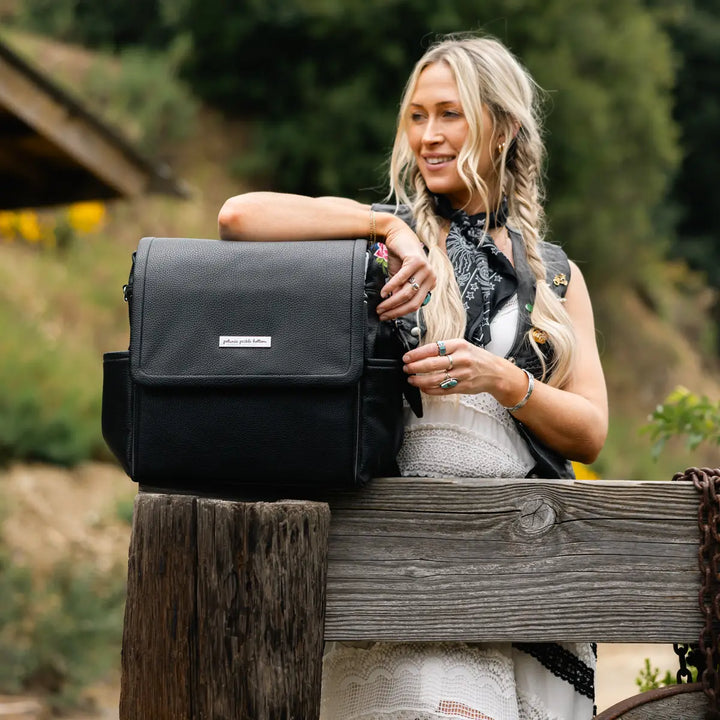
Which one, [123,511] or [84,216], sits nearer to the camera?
[123,511]

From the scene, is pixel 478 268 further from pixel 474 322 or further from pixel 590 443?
pixel 590 443

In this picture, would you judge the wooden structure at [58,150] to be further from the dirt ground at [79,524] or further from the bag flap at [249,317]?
the bag flap at [249,317]

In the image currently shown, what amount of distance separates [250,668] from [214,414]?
0.38 meters

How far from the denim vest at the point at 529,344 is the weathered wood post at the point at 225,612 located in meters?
0.60

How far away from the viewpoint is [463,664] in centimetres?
182

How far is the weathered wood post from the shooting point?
1.58m

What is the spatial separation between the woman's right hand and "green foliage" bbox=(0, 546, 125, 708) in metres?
4.36

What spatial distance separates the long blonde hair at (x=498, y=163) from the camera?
208 centimetres

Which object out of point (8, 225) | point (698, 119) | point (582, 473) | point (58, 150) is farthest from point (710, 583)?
point (698, 119)

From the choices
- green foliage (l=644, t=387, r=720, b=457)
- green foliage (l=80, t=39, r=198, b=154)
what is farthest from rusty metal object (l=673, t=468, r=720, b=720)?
green foliage (l=80, t=39, r=198, b=154)

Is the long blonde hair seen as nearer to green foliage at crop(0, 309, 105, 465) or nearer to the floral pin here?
the floral pin

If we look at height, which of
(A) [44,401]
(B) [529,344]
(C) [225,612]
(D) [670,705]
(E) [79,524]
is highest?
(A) [44,401]

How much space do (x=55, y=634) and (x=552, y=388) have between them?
460 centimetres

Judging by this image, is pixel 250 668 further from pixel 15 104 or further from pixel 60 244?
pixel 60 244
